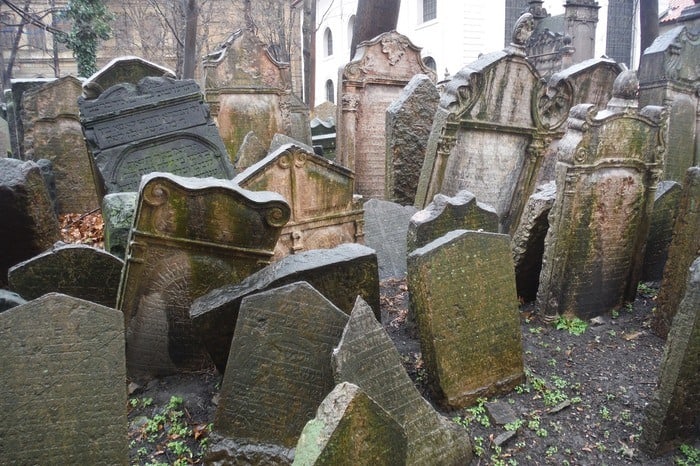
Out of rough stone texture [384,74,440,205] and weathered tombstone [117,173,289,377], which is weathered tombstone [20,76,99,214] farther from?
weathered tombstone [117,173,289,377]

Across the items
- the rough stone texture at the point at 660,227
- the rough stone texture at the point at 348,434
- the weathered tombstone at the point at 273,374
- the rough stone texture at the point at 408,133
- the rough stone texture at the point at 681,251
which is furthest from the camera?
the rough stone texture at the point at 408,133

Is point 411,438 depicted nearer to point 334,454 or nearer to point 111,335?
point 334,454

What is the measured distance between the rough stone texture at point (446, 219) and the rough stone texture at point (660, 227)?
1.88m

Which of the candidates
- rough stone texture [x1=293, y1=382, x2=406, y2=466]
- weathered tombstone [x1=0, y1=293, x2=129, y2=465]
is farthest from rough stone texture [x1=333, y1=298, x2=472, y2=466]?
weathered tombstone [x1=0, y1=293, x2=129, y2=465]

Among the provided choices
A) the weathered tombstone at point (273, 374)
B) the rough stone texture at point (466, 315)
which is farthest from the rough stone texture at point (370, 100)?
the weathered tombstone at point (273, 374)

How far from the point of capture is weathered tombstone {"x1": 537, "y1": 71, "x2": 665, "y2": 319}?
4.66 m

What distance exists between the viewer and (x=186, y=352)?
403 cm

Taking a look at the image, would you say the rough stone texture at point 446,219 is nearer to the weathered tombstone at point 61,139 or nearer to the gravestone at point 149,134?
the gravestone at point 149,134

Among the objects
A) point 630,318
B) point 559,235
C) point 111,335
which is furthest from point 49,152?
point 630,318

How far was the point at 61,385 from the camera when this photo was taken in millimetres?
2637

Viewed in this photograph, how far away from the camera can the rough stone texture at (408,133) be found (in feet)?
23.7

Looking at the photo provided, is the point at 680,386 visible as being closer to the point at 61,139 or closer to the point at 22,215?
the point at 22,215

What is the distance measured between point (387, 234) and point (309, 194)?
1.29 metres

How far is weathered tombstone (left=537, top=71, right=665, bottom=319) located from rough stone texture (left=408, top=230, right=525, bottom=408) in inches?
44.8
